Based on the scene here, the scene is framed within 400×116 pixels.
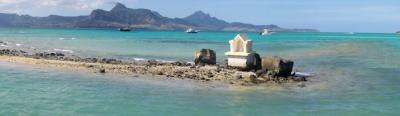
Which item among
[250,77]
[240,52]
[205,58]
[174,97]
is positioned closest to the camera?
[174,97]

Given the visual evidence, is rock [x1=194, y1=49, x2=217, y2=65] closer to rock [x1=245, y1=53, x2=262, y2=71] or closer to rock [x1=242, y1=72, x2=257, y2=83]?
rock [x1=245, y1=53, x2=262, y2=71]

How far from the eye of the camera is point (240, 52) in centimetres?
2809

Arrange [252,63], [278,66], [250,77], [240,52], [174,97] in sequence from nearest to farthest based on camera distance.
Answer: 1. [174,97]
2. [250,77]
3. [278,66]
4. [252,63]
5. [240,52]

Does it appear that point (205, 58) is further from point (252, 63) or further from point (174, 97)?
point (174, 97)

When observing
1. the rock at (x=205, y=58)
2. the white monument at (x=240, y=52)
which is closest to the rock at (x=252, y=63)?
the white monument at (x=240, y=52)

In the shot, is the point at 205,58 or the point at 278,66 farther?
the point at 205,58

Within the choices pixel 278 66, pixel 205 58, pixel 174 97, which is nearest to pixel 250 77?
pixel 278 66

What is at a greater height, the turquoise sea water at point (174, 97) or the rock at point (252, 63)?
the rock at point (252, 63)

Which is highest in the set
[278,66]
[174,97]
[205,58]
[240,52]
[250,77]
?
[240,52]

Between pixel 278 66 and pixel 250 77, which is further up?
pixel 278 66

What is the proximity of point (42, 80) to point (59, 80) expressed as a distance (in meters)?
0.64

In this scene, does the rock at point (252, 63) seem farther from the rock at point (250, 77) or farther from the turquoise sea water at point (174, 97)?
the turquoise sea water at point (174, 97)

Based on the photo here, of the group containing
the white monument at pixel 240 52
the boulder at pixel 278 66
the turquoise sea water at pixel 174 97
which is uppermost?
the white monument at pixel 240 52

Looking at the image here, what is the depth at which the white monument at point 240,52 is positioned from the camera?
27.7 m
